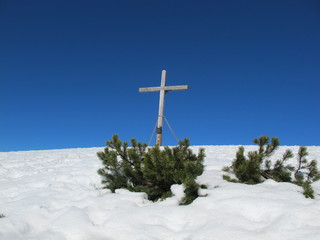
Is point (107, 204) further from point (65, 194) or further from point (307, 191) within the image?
point (307, 191)

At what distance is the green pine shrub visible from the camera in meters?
4.06

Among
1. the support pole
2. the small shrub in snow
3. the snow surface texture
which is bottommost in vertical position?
the snow surface texture

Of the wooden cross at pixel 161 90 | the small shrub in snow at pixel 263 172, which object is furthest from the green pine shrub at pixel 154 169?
the wooden cross at pixel 161 90

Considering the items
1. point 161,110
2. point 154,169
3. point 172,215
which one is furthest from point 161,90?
point 172,215

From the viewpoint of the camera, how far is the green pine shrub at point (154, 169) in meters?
4.06

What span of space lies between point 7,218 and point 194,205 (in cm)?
273

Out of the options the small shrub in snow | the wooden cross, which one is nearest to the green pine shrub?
the small shrub in snow

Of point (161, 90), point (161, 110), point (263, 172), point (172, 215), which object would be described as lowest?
point (172, 215)

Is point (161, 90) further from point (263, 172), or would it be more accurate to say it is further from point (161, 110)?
point (263, 172)

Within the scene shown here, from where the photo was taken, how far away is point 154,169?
433 cm

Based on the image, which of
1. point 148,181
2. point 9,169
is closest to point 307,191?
point 148,181

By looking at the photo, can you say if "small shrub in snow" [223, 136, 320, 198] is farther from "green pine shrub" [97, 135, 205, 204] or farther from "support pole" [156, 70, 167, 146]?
"support pole" [156, 70, 167, 146]

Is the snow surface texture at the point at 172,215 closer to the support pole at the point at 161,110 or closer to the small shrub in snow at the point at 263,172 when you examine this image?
the small shrub in snow at the point at 263,172

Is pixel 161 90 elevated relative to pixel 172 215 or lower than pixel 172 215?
elevated
